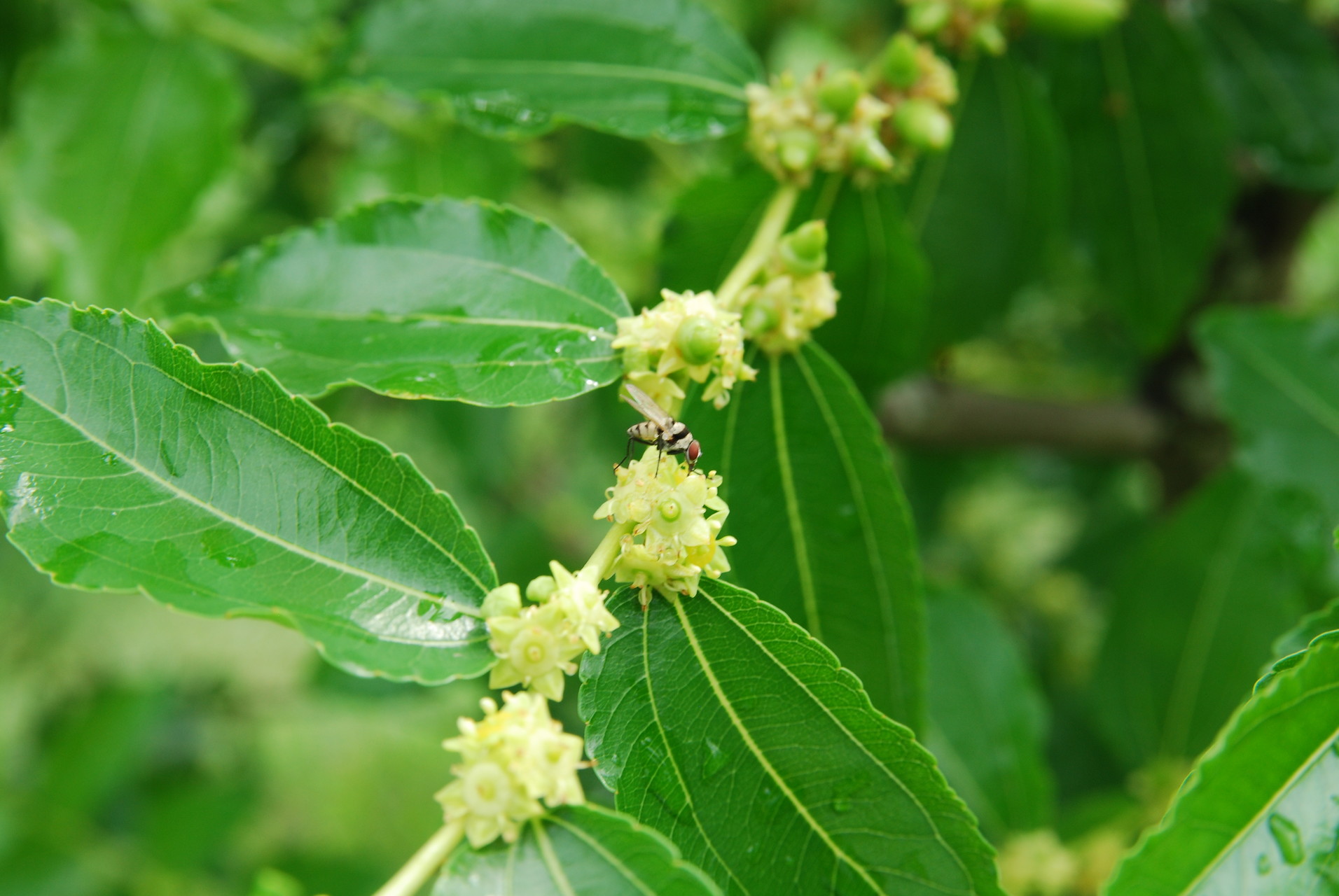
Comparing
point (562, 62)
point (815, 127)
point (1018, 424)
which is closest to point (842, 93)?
point (815, 127)

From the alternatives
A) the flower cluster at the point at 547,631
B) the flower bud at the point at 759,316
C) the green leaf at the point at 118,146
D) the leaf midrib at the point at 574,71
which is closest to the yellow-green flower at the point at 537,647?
the flower cluster at the point at 547,631

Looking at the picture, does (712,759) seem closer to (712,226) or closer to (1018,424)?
(712,226)

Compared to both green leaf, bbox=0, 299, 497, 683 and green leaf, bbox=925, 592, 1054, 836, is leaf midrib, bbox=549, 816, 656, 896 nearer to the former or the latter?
green leaf, bbox=0, 299, 497, 683

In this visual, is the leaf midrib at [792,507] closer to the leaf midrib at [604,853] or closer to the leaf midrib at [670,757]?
the leaf midrib at [670,757]

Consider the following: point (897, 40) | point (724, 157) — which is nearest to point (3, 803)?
point (724, 157)

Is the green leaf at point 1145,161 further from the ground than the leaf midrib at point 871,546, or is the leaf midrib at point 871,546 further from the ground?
the green leaf at point 1145,161

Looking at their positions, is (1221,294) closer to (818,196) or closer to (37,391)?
(818,196)

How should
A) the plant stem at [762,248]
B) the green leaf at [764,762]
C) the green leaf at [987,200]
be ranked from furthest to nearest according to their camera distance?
the green leaf at [987,200] → the plant stem at [762,248] → the green leaf at [764,762]
